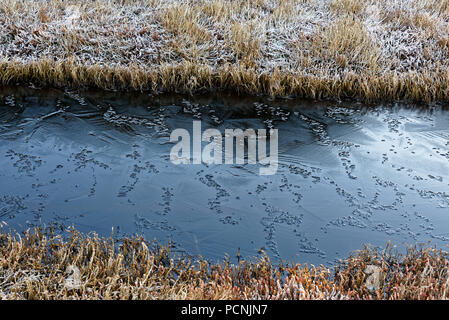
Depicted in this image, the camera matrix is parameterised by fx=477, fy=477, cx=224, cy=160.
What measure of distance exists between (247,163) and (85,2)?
7140 millimetres

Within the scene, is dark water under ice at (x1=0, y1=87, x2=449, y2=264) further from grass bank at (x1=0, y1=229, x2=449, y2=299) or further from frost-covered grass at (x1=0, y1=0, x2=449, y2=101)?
frost-covered grass at (x1=0, y1=0, x2=449, y2=101)

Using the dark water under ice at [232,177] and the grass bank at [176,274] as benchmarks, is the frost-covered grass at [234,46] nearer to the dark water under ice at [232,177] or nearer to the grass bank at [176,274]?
the dark water under ice at [232,177]

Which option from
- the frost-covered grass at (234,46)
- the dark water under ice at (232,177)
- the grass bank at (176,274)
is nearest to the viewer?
the grass bank at (176,274)

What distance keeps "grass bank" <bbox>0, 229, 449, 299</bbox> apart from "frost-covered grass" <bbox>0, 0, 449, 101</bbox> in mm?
4970

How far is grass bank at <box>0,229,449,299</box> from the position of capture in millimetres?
4145

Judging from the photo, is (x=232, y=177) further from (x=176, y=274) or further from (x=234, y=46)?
(x=234, y=46)

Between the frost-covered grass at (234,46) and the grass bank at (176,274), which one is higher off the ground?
the frost-covered grass at (234,46)

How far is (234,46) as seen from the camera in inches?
402

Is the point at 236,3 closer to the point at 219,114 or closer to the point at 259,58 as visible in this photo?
the point at 259,58

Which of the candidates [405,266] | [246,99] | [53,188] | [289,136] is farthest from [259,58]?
[405,266]

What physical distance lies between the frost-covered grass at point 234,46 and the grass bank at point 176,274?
497 centimetres

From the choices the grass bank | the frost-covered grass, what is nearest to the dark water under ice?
the grass bank

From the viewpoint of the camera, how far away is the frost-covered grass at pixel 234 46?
959 centimetres

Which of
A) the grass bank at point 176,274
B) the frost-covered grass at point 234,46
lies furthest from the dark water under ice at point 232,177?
the frost-covered grass at point 234,46
